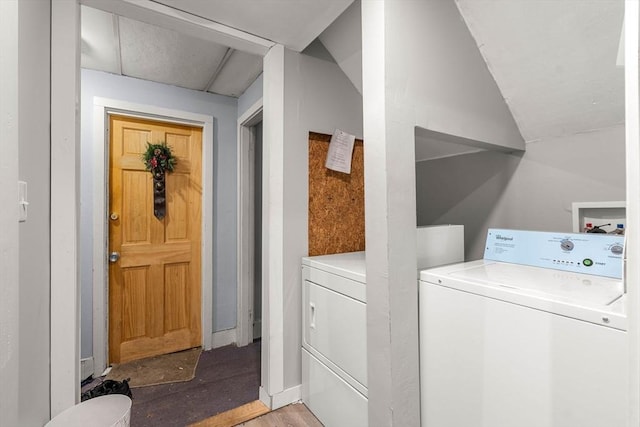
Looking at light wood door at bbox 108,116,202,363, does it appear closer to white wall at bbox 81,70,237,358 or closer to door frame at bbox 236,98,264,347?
white wall at bbox 81,70,237,358

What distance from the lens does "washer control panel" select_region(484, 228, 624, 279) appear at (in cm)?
98

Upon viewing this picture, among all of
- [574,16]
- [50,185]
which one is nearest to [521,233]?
[574,16]

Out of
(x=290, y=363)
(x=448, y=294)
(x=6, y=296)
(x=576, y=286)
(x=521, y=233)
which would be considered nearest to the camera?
(x=6, y=296)

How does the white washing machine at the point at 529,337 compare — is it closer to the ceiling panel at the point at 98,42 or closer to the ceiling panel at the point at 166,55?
the ceiling panel at the point at 166,55

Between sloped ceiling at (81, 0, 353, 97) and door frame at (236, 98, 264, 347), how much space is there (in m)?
0.50

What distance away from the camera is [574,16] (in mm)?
1078

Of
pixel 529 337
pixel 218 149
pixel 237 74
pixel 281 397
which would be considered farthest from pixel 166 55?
pixel 529 337

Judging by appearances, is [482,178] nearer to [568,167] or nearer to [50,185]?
[568,167]

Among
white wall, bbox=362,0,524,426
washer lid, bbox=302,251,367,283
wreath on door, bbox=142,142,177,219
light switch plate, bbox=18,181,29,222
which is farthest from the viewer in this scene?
wreath on door, bbox=142,142,177,219

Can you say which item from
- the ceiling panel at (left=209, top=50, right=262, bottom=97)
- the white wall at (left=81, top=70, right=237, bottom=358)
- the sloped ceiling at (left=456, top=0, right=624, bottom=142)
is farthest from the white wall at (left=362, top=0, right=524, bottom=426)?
the white wall at (left=81, top=70, right=237, bottom=358)

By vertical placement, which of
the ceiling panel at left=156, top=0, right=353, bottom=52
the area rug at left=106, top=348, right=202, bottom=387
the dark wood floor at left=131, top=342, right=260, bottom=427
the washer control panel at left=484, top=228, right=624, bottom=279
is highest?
the ceiling panel at left=156, top=0, right=353, bottom=52

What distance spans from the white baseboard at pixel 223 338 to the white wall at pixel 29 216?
5.02ft

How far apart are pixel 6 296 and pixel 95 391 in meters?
1.29

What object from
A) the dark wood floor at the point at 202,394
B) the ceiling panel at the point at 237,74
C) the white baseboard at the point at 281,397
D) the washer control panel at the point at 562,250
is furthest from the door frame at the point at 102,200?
the washer control panel at the point at 562,250
